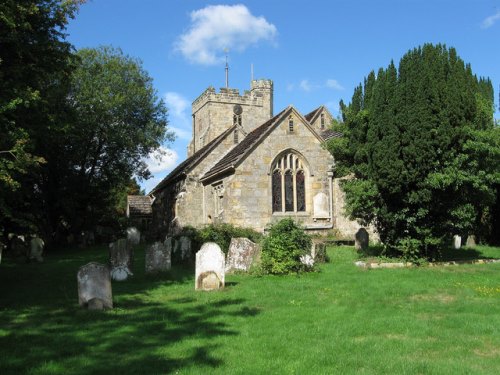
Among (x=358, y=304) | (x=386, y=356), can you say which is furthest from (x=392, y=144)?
(x=386, y=356)

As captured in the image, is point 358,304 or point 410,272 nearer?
point 358,304

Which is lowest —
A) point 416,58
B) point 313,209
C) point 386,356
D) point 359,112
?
point 386,356

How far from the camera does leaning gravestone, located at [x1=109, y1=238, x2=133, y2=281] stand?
14.3 m

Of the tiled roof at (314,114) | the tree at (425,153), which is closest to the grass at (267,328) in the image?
the tree at (425,153)

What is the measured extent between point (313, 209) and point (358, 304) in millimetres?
15908

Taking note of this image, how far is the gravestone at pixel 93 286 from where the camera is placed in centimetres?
950

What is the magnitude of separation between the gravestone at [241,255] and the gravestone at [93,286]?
231 inches

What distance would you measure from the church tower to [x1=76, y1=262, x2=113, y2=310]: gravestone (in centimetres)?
3875

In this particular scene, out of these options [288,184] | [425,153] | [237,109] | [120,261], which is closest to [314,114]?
[237,109]

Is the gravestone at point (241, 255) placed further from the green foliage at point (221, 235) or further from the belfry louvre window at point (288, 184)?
the belfry louvre window at point (288, 184)

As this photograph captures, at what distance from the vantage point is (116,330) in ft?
25.8

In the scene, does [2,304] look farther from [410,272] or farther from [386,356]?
[410,272]

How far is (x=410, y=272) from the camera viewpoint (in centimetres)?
1360

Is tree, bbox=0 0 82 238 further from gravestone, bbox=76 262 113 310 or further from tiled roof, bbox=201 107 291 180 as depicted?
tiled roof, bbox=201 107 291 180
